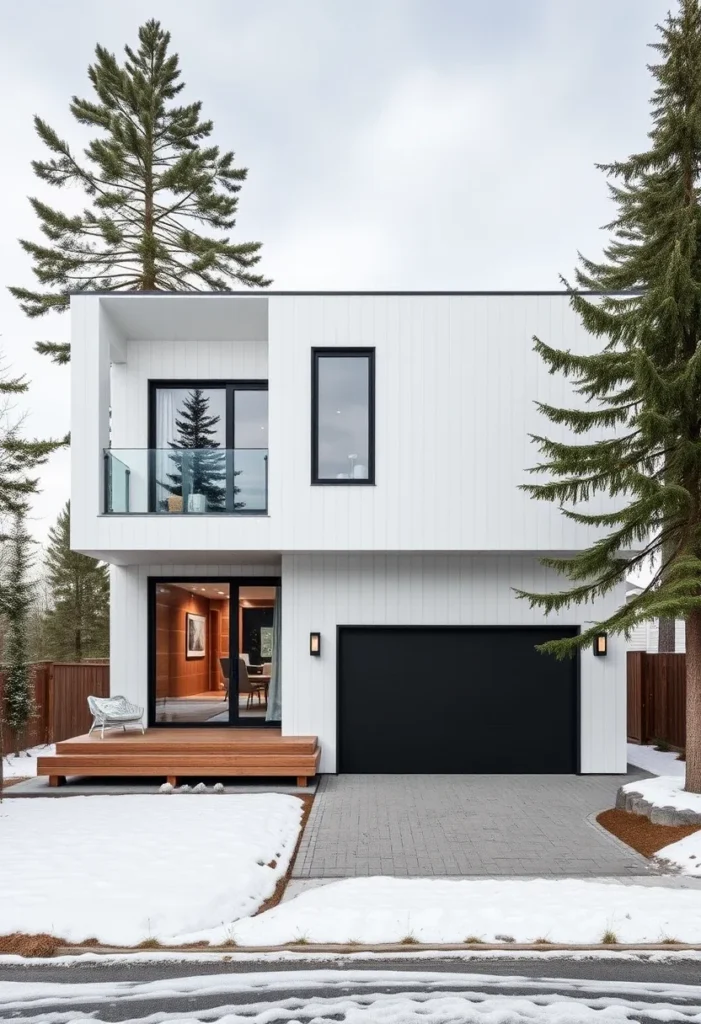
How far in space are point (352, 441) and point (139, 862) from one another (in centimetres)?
604

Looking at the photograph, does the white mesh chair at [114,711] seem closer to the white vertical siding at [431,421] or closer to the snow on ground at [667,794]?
the white vertical siding at [431,421]

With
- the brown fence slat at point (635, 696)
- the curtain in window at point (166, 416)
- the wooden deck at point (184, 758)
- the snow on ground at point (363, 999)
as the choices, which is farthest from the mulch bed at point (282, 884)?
the brown fence slat at point (635, 696)

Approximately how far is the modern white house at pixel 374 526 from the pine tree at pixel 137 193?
831cm

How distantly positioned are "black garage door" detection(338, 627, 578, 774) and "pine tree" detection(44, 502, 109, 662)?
16830 mm

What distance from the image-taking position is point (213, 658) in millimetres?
11500

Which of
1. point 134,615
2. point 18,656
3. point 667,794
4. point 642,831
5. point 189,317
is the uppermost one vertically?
point 189,317

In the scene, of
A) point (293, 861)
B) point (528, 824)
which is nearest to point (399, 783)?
point (528, 824)

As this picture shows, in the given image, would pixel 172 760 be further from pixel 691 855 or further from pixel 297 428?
pixel 691 855

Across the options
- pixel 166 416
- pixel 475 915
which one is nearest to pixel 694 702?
pixel 475 915

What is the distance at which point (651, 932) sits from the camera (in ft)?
16.0

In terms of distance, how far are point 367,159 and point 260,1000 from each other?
1982 cm

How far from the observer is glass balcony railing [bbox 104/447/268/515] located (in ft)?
33.3

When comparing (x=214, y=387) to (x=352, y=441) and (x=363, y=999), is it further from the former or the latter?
(x=363, y=999)

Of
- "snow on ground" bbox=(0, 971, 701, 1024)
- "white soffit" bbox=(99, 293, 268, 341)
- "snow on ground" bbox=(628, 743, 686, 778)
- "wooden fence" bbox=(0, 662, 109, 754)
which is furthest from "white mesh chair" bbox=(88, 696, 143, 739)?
"snow on ground" bbox=(628, 743, 686, 778)
